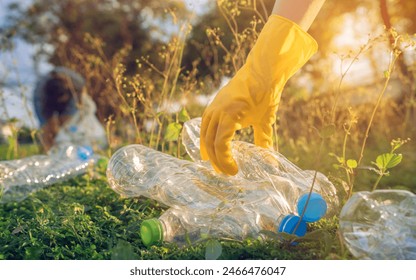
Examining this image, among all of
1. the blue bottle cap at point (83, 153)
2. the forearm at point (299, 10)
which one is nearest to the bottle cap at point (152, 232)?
the forearm at point (299, 10)

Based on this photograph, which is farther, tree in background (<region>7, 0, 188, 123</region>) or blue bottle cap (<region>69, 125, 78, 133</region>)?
tree in background (<region>7, 0, 188, 123</region>)

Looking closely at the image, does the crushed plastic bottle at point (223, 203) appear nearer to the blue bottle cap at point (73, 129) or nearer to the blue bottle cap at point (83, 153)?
the blue bottle cap at point (83, 153)

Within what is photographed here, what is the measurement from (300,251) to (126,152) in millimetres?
982

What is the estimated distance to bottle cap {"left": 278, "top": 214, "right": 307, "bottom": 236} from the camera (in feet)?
5.10

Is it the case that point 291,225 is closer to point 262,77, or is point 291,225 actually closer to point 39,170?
point 262,77

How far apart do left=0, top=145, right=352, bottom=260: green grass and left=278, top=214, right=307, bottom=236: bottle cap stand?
0.03 metres

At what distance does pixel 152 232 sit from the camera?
1.63m

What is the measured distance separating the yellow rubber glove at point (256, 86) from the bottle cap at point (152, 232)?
1.00 ft

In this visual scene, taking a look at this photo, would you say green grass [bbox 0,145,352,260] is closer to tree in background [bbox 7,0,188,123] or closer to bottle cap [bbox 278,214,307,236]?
bottle cap [bbox 278,214,307,236]

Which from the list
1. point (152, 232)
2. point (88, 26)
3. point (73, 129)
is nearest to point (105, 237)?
point (152, 232)

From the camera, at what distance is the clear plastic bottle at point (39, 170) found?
2710 mm

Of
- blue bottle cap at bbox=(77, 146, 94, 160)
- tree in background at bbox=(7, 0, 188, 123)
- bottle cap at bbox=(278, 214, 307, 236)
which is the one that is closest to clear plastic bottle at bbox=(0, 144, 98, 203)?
blue bottle cap at bbox=(77, 146, 94, 160)

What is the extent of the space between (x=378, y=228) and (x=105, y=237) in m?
0.87

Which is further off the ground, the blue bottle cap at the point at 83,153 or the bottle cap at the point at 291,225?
the bottle cap at the point at 291,225
